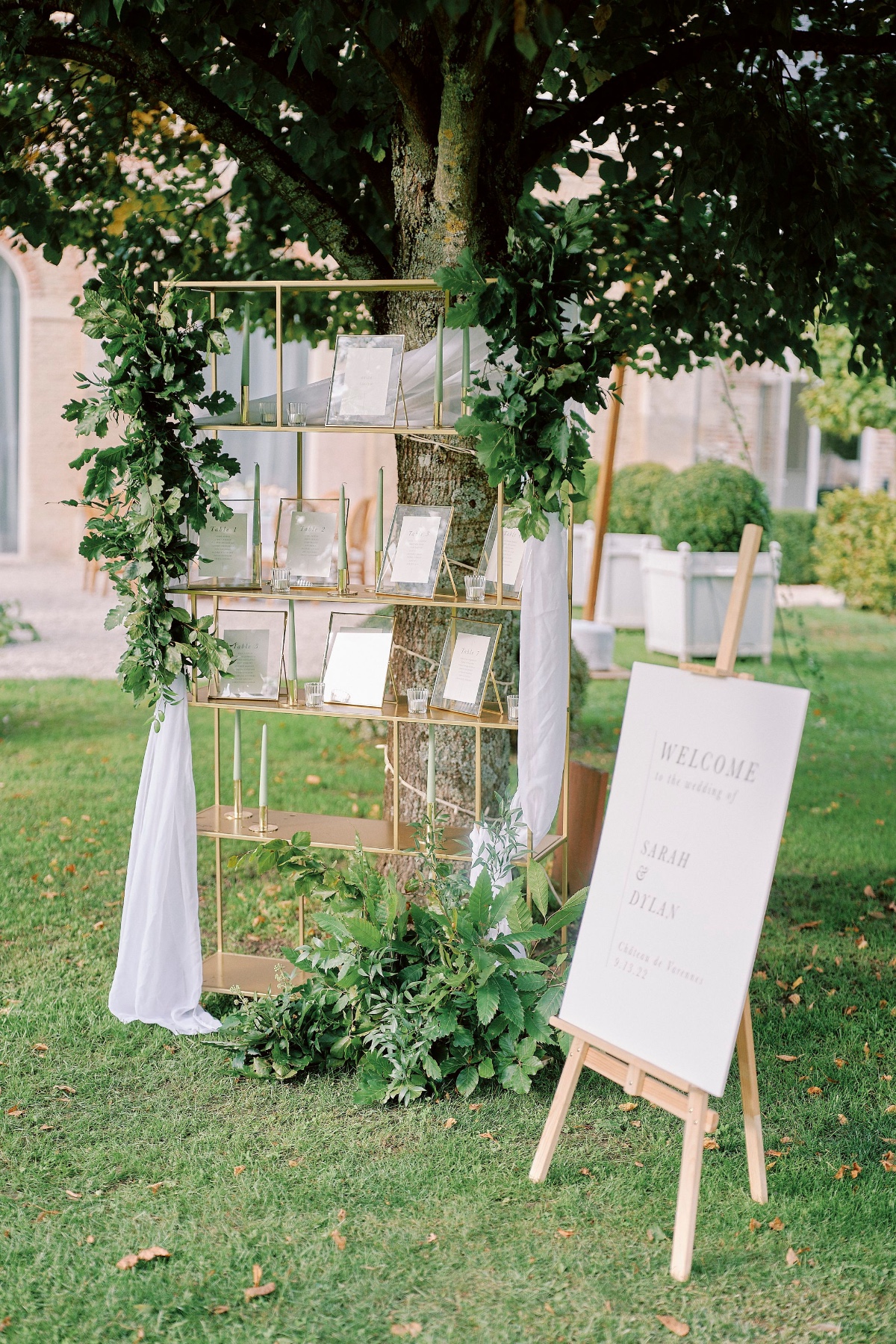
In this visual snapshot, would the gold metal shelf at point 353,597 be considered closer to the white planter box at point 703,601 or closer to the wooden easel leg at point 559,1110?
the wooden easel leg at point 559,1110

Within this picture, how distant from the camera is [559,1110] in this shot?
3.20m

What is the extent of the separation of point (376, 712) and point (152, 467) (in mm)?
1059

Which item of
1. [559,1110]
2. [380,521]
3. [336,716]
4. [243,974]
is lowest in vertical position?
[243,974]

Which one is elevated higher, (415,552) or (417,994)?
(415,552)

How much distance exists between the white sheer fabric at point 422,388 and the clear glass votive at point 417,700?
2.85 ft

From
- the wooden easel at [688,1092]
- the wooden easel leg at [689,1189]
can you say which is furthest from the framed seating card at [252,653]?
the wooden easel leg at [689,1189]

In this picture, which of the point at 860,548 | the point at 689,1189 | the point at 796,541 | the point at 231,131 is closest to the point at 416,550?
the point at 231,131

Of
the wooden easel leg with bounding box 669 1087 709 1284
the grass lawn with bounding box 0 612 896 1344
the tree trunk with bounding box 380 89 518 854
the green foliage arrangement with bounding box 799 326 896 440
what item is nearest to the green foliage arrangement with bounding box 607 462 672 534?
the green foliage arrangement with bounding box 799 326 896 440

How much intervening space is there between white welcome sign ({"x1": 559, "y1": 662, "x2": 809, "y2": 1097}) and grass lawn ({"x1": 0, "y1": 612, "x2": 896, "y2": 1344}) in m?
0.12

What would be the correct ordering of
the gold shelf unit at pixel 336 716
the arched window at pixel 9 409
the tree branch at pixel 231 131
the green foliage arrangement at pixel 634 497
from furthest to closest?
1. the arched window at pixel 9 409
2. the green foliage arrangement at pixel 634 497
3. the tree branch at pixel 231 131
4. the gold shelf unit at pixel 336 716

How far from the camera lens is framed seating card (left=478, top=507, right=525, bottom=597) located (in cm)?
406

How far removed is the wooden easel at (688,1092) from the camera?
281 centimetres

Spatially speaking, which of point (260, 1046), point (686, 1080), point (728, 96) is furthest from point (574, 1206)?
point (728, 96)

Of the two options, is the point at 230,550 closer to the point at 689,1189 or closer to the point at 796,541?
the point at 689,1189
